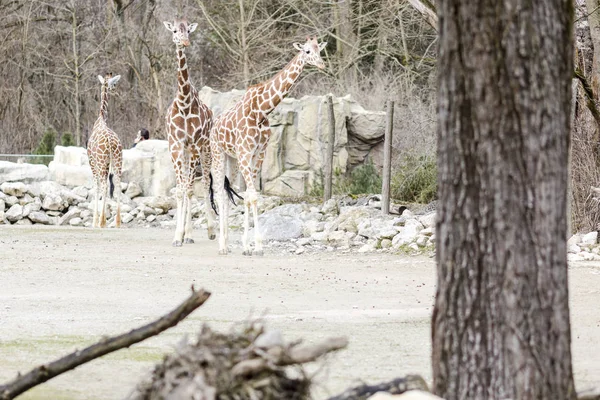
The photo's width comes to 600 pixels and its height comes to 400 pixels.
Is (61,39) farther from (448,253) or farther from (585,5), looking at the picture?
(448,253)

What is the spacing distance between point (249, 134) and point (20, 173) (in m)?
10.8

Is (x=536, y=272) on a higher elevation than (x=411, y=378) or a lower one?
higher

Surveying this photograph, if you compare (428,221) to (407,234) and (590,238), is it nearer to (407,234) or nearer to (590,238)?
(407,234)

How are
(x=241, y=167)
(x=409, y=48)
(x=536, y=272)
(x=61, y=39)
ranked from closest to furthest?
(x=536, y=272) < (x=241, y=167) < (x=409, y=48) < (x=61, y=39)

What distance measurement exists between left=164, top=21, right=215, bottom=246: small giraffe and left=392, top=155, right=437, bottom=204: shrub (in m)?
4.98

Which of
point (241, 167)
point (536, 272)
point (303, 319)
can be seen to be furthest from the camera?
point (241, 167)

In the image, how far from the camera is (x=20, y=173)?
26141mm

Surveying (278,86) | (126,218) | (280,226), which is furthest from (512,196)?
(126,218)

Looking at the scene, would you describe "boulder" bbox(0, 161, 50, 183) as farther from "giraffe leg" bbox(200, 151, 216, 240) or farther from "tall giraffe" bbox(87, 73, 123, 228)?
"giraffe leg" bbox(200, 151, 216, 240)

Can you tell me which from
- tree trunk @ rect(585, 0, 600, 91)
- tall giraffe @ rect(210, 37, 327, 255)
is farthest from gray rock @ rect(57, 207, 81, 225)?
tree trunk @ rect(585, 0, 600, 91)

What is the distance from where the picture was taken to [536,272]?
15.4ft

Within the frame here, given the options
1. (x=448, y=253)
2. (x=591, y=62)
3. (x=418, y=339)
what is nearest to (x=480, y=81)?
(x=448, y=253)

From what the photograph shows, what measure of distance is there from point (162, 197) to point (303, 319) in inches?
628

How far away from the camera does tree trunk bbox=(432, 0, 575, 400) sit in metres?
4.69
